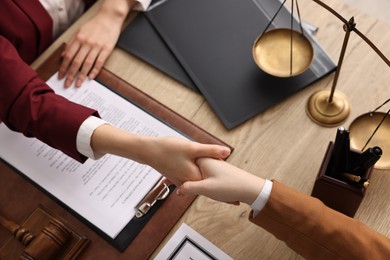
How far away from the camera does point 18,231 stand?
85 cm

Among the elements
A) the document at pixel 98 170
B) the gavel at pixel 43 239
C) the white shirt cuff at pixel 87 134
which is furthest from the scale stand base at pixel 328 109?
the gavel at pixel 43 239

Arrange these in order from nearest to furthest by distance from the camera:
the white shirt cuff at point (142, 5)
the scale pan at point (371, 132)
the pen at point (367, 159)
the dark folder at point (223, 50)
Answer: the pen at point (367, 159) → the scale pan at point (371, 132) → the dark folder at point (223, 50) → the white shirt cuff at point (142, 5)

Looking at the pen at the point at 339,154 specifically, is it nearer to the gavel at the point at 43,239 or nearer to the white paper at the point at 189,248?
the white paper at the point at 189,248

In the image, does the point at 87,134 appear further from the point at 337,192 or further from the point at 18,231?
the point at 337,192

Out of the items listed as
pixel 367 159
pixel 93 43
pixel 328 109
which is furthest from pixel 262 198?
pixel 93 43

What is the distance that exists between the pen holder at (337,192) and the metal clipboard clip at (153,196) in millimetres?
275

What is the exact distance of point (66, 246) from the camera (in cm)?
84

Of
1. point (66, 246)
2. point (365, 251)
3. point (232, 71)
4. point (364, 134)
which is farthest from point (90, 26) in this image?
point (365, 251)

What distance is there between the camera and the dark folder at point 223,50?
3.08 ft

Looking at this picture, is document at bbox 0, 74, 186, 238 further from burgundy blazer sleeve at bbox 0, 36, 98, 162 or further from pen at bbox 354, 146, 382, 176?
pen at bbox 354, 146, 382, 176

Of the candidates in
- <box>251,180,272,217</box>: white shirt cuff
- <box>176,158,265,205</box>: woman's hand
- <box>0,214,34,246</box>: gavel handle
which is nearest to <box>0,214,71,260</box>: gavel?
<box>0,214,34,246</box>: gavel handle

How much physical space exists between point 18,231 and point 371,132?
0.67 metres

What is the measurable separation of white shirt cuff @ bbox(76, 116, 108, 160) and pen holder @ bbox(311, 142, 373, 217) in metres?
0.42

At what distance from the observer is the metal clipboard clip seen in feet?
2.82
